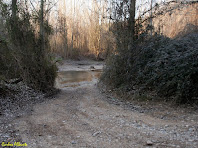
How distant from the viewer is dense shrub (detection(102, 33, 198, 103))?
5.26m

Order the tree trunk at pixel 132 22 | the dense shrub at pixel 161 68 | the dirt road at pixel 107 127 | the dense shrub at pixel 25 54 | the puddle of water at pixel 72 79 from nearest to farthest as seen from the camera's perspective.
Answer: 1. the dirt road at pixel 107 127
2. the dense shrub at pixel 161 68
3. the dense shrub at pixel 25 54
4. the tree trunk at pixel 132 22
5. the puddle of water at pixel 72 79

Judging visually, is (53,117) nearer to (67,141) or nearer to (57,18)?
(67,141)

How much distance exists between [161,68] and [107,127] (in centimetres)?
316

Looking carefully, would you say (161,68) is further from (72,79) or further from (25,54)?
(72,79)

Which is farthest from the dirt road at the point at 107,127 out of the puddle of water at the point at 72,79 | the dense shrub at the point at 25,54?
the puddle of water at the point at 72,79

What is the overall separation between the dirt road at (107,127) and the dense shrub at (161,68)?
0.74 m

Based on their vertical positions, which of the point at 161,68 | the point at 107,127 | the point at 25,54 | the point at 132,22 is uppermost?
the point at 132,22

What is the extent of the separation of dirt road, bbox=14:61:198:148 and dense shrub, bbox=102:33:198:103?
741mm

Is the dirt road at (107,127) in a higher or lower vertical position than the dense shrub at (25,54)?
lower

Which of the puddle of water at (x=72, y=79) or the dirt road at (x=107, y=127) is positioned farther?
the puddle of water at (x=72, y=79)

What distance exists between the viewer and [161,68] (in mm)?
6152

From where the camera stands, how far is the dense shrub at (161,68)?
5.26 m

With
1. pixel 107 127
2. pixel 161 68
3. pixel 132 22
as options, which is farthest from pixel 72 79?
pixel 107 127

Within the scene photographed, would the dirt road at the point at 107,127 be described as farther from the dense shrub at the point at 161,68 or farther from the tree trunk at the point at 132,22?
the tree trunk at the point at 132,22
